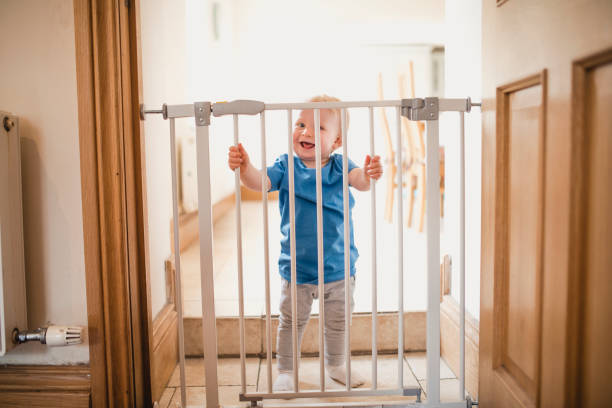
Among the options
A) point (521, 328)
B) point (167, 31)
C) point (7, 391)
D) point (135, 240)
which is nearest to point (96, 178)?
point (135, 240)

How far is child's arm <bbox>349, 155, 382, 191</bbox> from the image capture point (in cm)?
125

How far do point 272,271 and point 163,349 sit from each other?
1008 mm

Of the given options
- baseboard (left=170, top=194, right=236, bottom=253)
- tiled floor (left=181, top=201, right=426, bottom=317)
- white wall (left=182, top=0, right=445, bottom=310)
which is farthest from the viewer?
white wall (left=182, top=0, right=445, bottom=310)

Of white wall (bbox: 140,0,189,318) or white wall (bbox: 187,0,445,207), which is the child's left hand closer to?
white wall (bbox: 140,0,189,318)

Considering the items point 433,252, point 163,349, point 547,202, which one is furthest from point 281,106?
point 163,349

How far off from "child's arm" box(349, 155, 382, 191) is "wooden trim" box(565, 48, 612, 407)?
56 cm

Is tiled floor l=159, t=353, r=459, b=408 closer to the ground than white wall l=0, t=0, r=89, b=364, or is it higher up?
closer to the ground

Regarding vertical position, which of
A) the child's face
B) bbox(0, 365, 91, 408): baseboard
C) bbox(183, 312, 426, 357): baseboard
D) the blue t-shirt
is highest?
the child's face

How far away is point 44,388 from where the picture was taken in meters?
1.19

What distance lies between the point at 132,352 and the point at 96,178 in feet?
1.56

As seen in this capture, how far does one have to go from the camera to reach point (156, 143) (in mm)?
1544

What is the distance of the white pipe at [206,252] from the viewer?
120 centimetres

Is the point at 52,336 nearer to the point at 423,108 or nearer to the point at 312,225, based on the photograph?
the point at 312,225

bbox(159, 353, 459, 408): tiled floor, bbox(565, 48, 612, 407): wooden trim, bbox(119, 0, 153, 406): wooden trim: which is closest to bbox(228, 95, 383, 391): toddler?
bbox(159, 353, 459, 408): tiled floor
